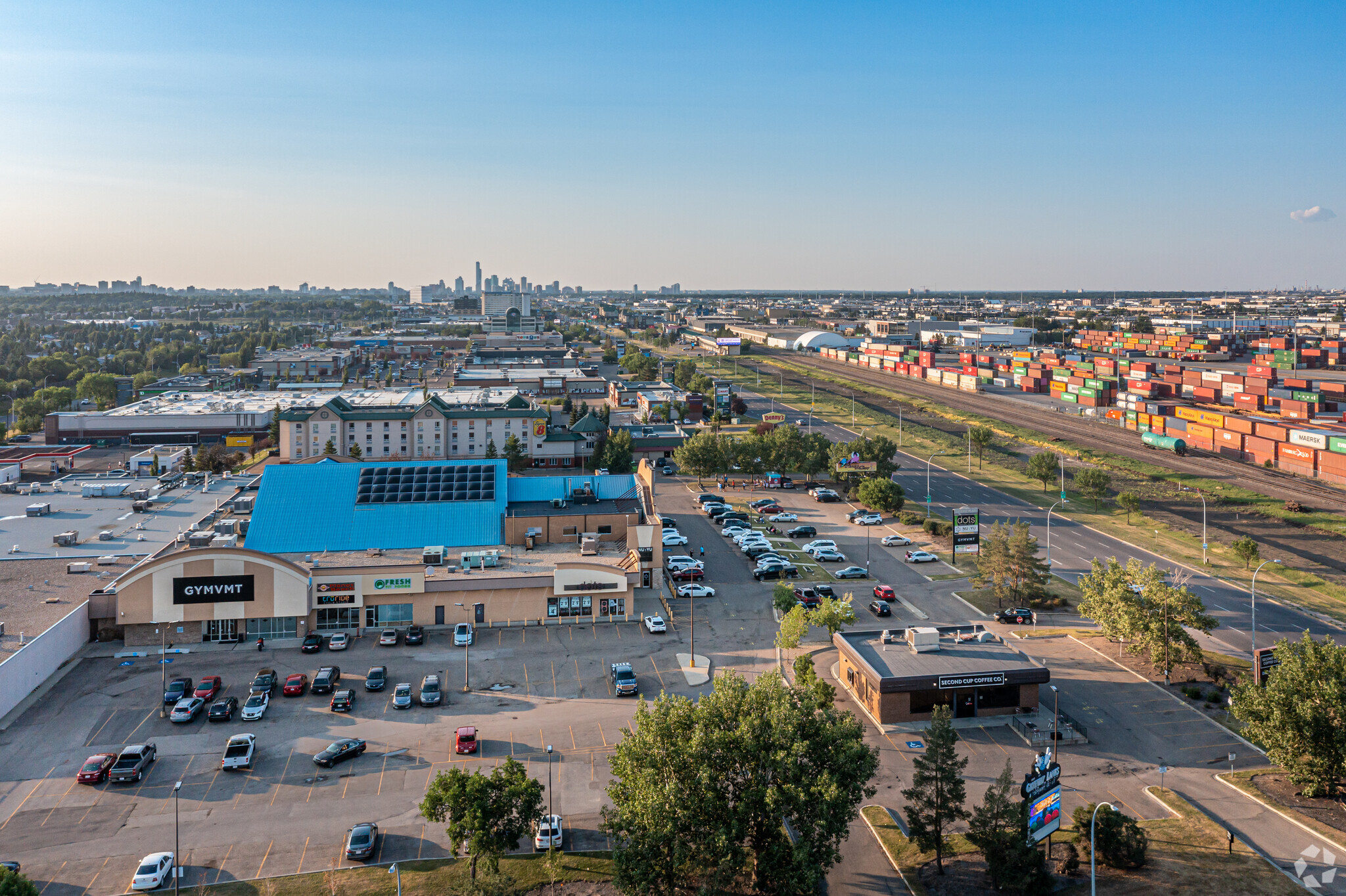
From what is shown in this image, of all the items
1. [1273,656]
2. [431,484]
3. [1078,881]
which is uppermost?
[431,484]

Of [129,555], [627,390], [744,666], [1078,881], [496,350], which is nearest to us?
[1078,881]

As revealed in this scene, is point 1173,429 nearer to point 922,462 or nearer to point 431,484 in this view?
point 922,462

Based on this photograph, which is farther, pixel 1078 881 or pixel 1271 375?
pixel 1271 375

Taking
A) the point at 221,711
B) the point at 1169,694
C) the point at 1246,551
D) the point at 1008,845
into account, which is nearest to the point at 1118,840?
the point at 1008,845

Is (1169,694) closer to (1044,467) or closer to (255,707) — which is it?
(255,707)

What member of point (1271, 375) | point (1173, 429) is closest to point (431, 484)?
point (1173, 429)
